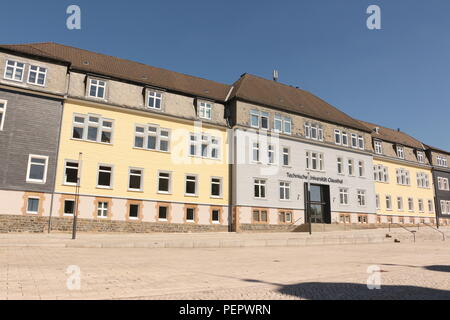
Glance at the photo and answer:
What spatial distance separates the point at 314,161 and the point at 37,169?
26.0m

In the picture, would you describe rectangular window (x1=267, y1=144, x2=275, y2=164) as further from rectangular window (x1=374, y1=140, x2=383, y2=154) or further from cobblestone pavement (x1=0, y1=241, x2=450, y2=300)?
cobblestone pavement (x1=0, y1=241, x2=450, y2=300)

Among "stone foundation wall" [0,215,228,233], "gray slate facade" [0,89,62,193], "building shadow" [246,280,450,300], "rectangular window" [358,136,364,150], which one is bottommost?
"building shadow" [246,280,450,300]

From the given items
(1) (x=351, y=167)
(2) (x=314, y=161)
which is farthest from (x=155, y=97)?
(1) (x=351, y=167)

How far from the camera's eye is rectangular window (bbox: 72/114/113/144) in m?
26.5

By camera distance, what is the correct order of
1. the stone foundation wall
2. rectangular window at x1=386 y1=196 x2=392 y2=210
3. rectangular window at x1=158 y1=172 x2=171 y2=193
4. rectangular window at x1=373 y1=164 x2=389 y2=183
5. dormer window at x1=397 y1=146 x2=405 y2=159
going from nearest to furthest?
1. the stone foundation wall
2. rectangular window at x1=158 y1=172 x2=171 y2=193
3. rectangular window at x1=373 y1=164 x2=389 y2=183
4. rectangular window at x1=386 y1=196 x2=392 y2=210
5. dormer window at x1=397 y1=146 x2=405 y2=159

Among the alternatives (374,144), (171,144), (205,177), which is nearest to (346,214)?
(374,144)

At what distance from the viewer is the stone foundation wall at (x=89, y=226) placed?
2286 centimetres

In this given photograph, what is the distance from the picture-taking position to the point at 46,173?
80.6ft

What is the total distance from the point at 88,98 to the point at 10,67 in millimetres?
5366

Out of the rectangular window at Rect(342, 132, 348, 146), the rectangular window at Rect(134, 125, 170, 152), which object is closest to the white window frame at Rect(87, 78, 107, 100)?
the rectangular window at Rect(134, 125, 170, 152)

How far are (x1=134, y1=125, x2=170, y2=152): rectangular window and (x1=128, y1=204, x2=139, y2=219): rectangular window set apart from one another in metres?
4.87

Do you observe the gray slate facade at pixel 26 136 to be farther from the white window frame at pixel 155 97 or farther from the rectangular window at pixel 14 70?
the white window frame at pixel 155 97

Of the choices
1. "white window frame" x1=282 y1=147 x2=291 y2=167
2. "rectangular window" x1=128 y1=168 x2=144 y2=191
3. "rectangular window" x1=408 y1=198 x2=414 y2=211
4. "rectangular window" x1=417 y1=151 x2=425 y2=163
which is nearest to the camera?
"rectangular window" x1=128 y1=168 x2=144 y2=191

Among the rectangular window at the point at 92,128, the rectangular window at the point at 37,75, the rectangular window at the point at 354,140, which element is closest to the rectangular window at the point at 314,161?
the rectangular window at the point at 354,140
